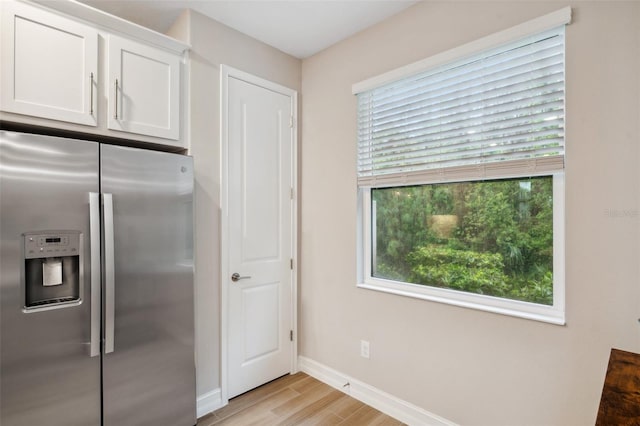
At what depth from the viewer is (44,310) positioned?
4.89ft

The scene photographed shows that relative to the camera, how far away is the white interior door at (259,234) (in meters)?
2.46

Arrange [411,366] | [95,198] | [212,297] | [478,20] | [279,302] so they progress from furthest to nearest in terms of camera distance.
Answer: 1. [279,302]
2. [212,297]
3. [411,366]
4. [478,20]
5. [95,198]

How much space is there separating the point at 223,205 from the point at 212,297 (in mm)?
664

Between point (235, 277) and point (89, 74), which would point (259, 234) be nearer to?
point (235, 277)

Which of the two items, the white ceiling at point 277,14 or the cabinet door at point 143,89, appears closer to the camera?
the cabinet door at point 143,89

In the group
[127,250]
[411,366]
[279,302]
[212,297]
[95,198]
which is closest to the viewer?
[95,198]

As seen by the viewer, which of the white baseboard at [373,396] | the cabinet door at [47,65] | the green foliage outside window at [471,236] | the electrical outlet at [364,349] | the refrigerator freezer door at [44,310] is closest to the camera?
the refrigerator freezer door at [44,310]

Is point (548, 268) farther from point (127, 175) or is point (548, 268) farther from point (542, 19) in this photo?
point (127, 175)

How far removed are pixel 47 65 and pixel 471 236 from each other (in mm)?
2496

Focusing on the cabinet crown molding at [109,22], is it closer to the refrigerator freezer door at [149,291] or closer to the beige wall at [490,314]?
the refrigerator freezer door at [149,291]

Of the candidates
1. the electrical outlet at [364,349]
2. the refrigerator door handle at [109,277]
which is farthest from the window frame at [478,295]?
the refrigerator door handle at [109,277]

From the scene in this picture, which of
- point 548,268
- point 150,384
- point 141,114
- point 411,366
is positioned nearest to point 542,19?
point 548,268

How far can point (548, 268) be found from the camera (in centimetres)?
172

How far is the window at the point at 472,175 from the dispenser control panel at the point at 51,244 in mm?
1793
